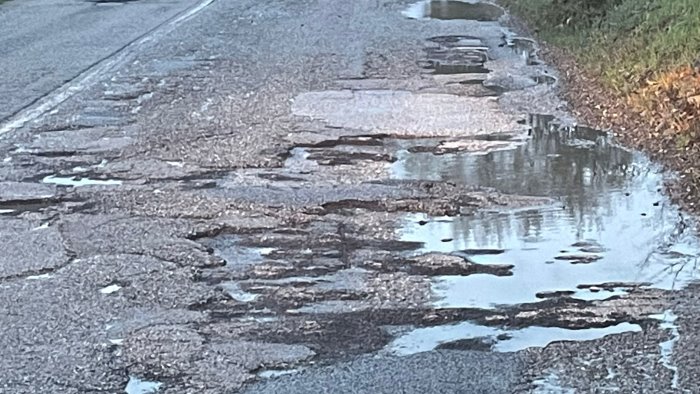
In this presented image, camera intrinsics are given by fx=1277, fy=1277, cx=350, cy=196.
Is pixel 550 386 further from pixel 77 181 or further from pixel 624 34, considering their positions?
pixel 624 34

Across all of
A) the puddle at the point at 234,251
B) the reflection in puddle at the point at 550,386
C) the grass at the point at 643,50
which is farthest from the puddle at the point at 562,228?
the reflection in puddle at the point at 550,386

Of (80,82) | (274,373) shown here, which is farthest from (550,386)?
(80,82)

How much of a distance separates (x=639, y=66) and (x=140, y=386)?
8.55 meters

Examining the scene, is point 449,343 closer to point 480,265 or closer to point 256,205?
point 480,265

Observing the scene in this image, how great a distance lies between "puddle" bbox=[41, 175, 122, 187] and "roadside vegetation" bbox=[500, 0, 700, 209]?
12.5 feet

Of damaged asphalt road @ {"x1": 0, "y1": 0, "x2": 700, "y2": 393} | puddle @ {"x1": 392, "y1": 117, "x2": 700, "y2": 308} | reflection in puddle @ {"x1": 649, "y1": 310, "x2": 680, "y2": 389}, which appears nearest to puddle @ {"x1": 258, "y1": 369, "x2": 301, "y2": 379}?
damaged asphalt road @ {"x1": 0, "y1": 0, "x2": 700, "y2": 393}

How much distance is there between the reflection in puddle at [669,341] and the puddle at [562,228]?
41 cm

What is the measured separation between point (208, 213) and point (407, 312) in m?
2.20

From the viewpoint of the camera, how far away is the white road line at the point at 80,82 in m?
11.2

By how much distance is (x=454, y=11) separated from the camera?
22406mm

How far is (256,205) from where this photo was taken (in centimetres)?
801

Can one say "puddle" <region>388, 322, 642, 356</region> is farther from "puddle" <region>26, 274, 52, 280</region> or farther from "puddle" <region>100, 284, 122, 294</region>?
"puddle" <region>26, 274, 52, 280</region>

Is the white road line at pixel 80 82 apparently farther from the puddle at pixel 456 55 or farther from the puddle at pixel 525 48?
the puddle at pixel 525 48

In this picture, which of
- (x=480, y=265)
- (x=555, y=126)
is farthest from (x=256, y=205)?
(x=555, y=126)
